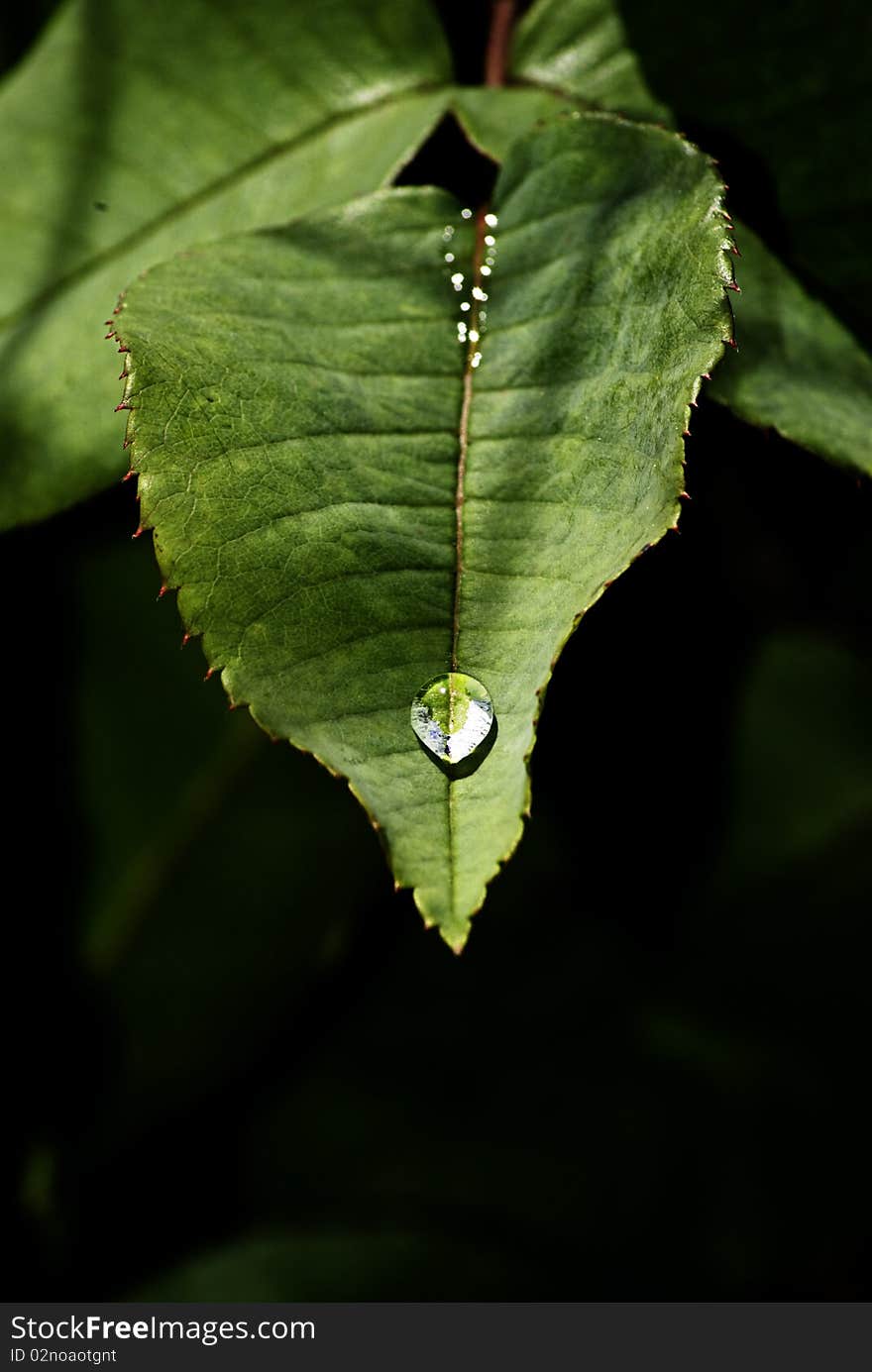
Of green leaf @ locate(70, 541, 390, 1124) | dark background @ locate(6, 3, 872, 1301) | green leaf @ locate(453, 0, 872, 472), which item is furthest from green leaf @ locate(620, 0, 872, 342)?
green leaf @ locate(70, 541, 390, 1124)

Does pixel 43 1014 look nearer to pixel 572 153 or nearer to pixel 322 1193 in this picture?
pixel 322 1193

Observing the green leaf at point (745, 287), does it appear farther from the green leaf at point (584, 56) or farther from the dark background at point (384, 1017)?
the dark background at point (384, 1017)

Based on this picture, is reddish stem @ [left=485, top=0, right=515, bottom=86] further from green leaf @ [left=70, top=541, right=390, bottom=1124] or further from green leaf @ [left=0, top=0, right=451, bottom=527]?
green leaf @ [left=70, top=541, right=390, bottom=1124]

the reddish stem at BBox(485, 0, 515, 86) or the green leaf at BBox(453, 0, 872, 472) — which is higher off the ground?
the reddish stem at BBox(485, 0, 515, 86)

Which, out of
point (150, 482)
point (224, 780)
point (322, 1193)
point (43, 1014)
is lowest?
point (322, 1193)

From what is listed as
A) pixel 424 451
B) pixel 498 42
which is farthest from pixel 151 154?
pixel 424 451

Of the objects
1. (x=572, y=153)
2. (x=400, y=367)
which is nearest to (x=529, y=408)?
(x=400, y=367)
